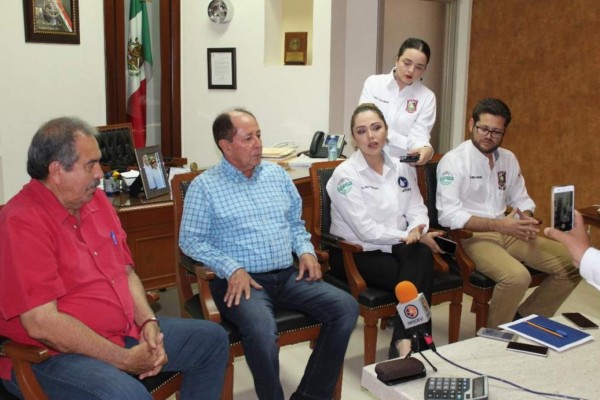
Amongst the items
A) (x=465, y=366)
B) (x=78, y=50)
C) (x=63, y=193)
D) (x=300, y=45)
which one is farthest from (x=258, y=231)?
(x=78, y=50)

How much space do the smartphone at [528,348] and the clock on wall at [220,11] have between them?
4.11m

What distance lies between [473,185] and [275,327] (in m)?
1.43

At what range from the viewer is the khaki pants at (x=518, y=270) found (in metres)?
2.98

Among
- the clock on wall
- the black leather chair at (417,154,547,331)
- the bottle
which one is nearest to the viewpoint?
the black leather chair at (417,154,547,331)

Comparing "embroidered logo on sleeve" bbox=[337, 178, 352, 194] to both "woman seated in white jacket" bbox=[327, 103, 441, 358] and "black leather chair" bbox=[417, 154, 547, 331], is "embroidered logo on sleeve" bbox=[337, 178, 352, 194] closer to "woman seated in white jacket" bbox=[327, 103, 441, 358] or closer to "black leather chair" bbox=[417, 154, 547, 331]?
"woman seated in white jacket" bbox=[327, 103, 441, 358]

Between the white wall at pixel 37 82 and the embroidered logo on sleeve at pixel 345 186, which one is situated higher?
the white wall at pixel 37 82

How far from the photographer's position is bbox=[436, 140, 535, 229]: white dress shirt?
10.5 ft

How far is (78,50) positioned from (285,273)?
3484 millimetres

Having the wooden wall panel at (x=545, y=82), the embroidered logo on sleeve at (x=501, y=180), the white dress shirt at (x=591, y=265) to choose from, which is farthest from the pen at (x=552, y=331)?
Answer: the wooden wall panel at (x=545, y=82)

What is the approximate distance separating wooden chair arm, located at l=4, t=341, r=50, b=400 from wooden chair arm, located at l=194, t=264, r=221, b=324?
0.68 meters

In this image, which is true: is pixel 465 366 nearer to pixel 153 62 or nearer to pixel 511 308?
pixel 511 308

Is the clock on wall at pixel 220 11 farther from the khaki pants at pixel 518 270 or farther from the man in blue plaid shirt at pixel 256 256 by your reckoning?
the khaki pants at pixel 518 270

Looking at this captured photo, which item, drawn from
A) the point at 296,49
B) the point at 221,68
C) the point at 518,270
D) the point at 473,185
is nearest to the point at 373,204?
the point at 473,185

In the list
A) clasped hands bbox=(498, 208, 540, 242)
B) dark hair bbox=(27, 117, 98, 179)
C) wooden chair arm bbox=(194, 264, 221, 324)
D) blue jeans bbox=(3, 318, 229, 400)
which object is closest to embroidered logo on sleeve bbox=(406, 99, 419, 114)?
clasped hands bbox=(498, 208, 540, 242)
